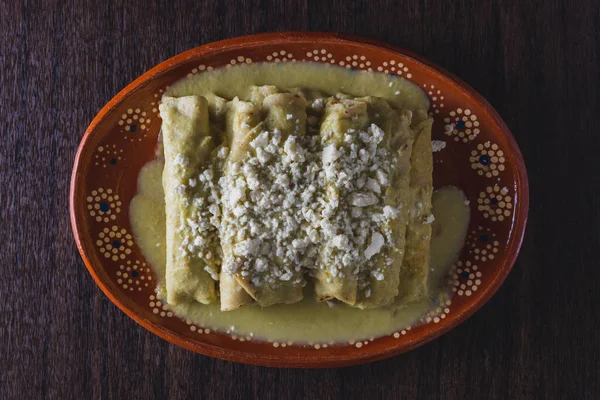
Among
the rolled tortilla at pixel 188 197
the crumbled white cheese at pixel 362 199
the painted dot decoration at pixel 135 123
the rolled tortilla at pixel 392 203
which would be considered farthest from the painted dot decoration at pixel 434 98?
the painted dot decoration at pixel 135 123

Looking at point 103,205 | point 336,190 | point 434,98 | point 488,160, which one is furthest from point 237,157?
point 488,160

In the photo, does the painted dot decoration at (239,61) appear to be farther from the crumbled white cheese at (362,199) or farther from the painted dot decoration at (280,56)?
the crumbled white cheese at (362,199)

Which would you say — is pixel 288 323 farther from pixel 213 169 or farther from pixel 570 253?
pixel 570 253

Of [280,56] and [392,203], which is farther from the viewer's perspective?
[280,56]

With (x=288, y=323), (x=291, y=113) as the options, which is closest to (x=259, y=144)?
(x=291, y=113)

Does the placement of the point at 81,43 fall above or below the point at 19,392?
above

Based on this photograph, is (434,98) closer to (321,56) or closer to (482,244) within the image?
(321,56)
